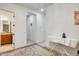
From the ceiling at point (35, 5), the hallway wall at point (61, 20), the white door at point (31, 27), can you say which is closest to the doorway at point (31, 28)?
the white door at point (31, 27)

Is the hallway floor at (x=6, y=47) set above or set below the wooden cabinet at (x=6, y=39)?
below

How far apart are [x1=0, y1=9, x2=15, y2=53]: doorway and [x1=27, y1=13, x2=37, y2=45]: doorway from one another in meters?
0.29

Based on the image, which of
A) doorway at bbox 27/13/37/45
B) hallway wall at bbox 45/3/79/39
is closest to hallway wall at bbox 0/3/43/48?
doorway at bbox 27/13/37/45

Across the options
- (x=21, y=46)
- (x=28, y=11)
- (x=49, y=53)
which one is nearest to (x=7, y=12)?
(x=28, y=11)

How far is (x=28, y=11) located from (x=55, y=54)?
911 mm

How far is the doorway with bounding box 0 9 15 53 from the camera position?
7.05ft

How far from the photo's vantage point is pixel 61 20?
219cm

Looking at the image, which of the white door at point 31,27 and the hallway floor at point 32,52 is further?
the white door at point 31,27

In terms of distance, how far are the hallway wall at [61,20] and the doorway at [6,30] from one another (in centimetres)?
65

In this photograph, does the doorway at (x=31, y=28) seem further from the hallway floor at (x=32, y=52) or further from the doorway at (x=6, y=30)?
the doorway at (x=6, y=30)

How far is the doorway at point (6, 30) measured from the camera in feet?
7.05

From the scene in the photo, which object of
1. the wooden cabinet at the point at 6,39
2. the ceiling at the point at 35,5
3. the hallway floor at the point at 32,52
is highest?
the ceiling at the point at 35,5

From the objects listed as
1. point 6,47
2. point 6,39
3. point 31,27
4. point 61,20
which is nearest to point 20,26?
point 31,27

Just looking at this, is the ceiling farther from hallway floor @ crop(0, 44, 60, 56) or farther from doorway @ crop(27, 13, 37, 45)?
hallway floor @ crop(0, 44, 60, 56)
